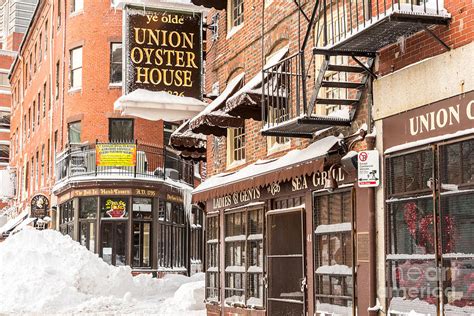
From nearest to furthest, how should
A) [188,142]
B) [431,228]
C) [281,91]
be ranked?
[431,228] → [281,91] → [188,142]

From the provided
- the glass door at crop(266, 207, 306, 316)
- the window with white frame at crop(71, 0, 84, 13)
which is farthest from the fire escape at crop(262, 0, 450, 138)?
the window with white frame at crop(71, 0, 84, 13)

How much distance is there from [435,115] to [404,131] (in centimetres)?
70

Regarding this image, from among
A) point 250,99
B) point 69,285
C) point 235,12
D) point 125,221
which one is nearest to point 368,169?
point 250,99

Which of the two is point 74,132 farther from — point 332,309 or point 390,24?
point 390,24

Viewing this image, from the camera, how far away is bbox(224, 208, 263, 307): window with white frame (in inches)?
596

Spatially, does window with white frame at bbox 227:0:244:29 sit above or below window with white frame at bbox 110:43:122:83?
below

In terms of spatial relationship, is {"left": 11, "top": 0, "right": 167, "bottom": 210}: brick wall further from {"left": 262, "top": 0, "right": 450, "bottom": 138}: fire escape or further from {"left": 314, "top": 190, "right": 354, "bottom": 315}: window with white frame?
{"left": 314, "top": 190, "right": 354, "bottom": 315}: window with white frame

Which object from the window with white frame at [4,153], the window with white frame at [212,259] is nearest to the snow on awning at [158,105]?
the window with white frame at [212,259]

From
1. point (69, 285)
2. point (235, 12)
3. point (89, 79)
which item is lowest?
point (69, 285)

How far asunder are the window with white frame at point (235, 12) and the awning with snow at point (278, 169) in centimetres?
347

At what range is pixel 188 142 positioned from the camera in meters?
19.4

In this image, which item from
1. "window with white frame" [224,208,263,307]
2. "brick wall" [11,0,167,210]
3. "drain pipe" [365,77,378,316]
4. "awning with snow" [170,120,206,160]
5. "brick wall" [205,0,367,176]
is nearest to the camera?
"drain pipe" [365,77,378,316]

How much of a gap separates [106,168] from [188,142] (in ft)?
40.1

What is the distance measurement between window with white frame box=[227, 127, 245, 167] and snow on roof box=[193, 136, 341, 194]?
0.83 meters
